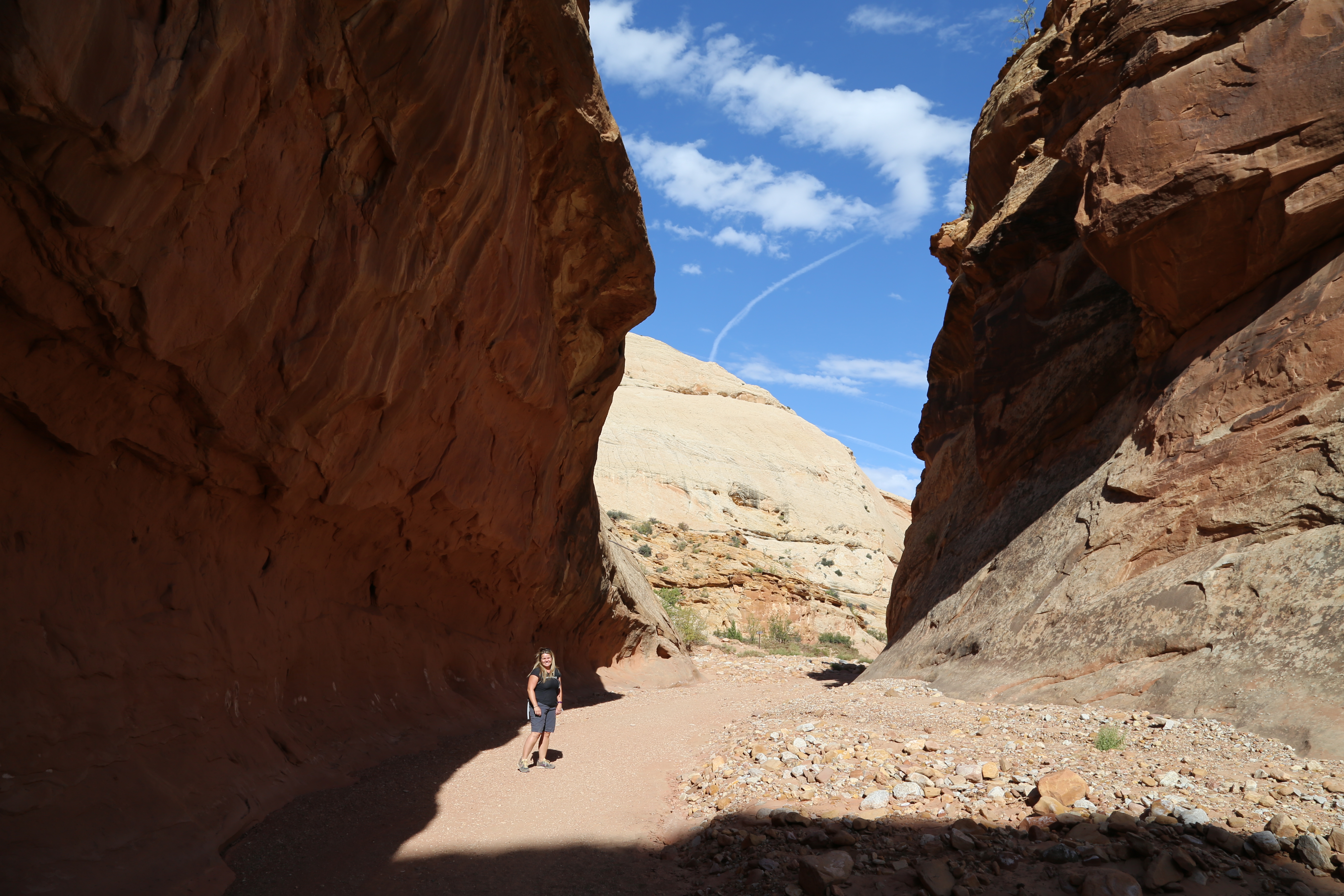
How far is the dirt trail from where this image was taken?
4.85 meters

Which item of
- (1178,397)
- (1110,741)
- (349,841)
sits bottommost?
(349,841)

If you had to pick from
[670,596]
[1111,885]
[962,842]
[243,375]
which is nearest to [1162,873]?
[1111,885]

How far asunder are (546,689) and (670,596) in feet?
75.8

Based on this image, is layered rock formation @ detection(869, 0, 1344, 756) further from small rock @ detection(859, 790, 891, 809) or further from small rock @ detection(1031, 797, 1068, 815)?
small rock @ detection(859, 790, 891, 809)

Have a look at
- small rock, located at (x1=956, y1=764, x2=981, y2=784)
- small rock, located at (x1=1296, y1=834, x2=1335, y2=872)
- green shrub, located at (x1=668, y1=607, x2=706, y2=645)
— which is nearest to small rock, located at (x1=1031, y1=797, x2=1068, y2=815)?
small rock, located at (x1=956, y1=764, x2=981, y2=784)

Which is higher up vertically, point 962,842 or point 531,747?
point 962,842

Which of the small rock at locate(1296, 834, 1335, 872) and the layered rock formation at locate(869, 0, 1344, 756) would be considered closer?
the small rock at locate(1296, 834, 1335, 872)

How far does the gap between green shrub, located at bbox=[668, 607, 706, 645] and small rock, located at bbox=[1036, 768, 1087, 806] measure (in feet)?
68.9

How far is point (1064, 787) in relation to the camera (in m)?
5.21

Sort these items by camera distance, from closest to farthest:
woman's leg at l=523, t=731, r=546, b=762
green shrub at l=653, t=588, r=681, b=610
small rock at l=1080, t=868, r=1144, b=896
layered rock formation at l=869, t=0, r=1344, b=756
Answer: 1. small rock at l=1080, t=868, r=1144, b=896
2. layered rock formation at l=869, t=0, r=1344, b=756
3. woman's leg at l=523, t=731, r=546, b=762
4. green shrub at l=653, t=588, r=681, b=610

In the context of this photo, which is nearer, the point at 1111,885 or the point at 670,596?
the point at 1111,885

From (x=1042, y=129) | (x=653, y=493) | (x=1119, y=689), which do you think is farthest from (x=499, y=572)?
(x=653, y=493)

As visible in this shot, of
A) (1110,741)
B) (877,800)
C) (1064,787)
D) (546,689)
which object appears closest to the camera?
(1064,787)

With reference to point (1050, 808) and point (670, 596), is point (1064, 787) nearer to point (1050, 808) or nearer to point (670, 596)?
point (1050, 808)
